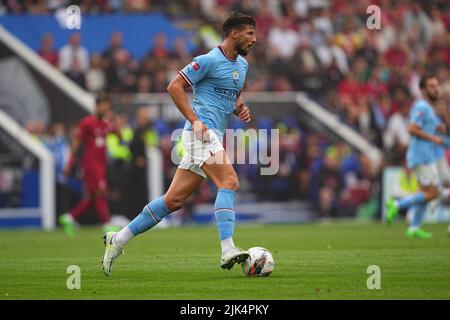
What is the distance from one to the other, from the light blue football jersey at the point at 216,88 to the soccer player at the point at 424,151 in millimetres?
6704

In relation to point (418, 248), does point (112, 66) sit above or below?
above

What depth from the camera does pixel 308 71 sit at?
2808 centimetres

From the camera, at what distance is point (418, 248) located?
1409cm

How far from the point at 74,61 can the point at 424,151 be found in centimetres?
1122

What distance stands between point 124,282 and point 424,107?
8.46 metres

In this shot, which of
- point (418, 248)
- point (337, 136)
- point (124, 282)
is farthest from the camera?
point (337, 136)

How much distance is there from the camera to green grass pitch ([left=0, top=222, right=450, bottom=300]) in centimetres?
901

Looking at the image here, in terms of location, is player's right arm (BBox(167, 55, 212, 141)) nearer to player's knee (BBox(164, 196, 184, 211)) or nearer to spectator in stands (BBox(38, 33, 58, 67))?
player's knee (BBox(164, 196, 184, 211))

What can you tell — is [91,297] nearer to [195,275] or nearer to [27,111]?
[195,275]

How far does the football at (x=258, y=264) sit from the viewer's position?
33.8 feet

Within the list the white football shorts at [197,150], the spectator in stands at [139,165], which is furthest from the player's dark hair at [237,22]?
the spectator in stands at [139,165]

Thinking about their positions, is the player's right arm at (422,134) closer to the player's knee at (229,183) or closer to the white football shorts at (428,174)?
the white football shorts at (428,174)

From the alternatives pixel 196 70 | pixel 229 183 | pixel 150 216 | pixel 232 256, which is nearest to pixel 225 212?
pixel 229 183

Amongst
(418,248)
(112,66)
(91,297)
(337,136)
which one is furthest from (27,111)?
(91,297)
